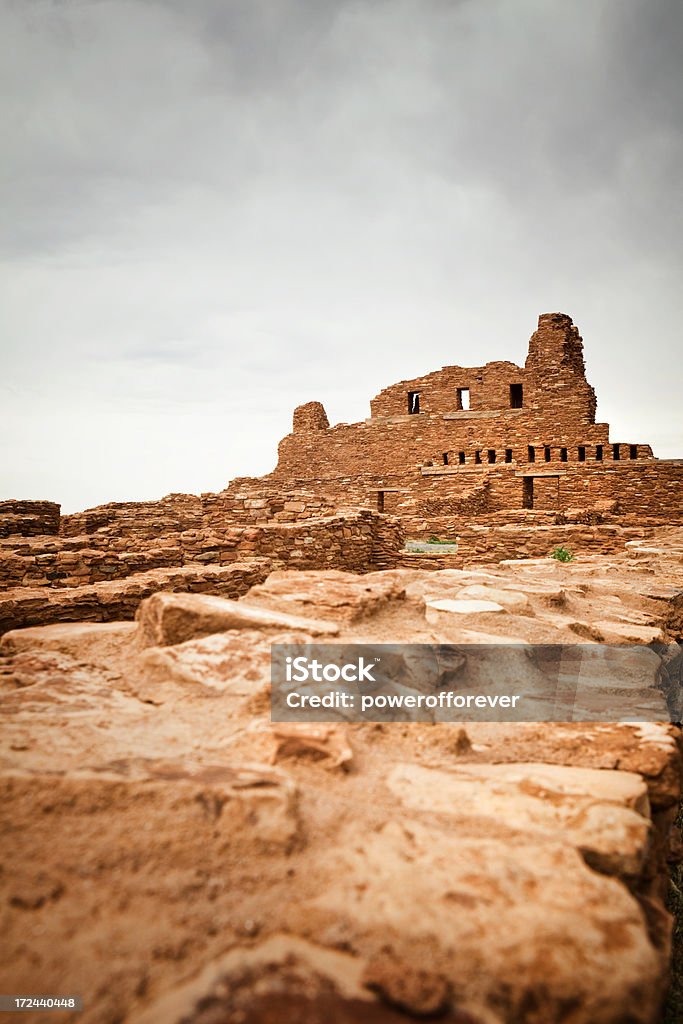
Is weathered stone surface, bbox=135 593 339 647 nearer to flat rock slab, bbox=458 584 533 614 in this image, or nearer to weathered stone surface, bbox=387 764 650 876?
weathered stone surface, bbox=387 764 650 876

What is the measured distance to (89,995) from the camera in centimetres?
91

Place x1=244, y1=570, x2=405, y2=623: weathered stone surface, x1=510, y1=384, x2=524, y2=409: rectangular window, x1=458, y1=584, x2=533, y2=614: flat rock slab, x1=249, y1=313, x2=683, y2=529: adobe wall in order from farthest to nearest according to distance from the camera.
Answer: x1=510, y1=384, x2=524, y2=409: rectangular window, x1=249, y1=313, x2=683, y2=529: adobe wall, x1=458, y1=584, x2=533, y2=614: flat rock slab, x1=244, y1=570, x2=405, y2=623: weathered stone surface

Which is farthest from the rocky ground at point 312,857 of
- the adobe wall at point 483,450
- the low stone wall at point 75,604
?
the adobe wall at point 483,450

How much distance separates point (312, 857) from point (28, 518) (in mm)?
12945

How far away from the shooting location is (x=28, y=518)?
1213 cm

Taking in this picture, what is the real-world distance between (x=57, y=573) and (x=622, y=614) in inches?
232

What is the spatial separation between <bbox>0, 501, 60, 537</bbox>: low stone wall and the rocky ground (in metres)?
11.1

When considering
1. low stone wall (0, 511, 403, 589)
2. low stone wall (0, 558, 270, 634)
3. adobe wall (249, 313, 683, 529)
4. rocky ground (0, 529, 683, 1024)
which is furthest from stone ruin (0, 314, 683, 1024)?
adobe wall (249, 313, 683, 529)

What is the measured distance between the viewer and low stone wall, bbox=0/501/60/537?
1171 centimetres

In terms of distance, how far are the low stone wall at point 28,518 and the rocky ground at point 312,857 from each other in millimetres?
11091

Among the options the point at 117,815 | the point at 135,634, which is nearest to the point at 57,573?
the point at 135,634

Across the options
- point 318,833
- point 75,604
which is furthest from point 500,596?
point 75,604

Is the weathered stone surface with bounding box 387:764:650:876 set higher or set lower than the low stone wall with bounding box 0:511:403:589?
lower

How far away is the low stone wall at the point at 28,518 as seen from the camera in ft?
38.4
